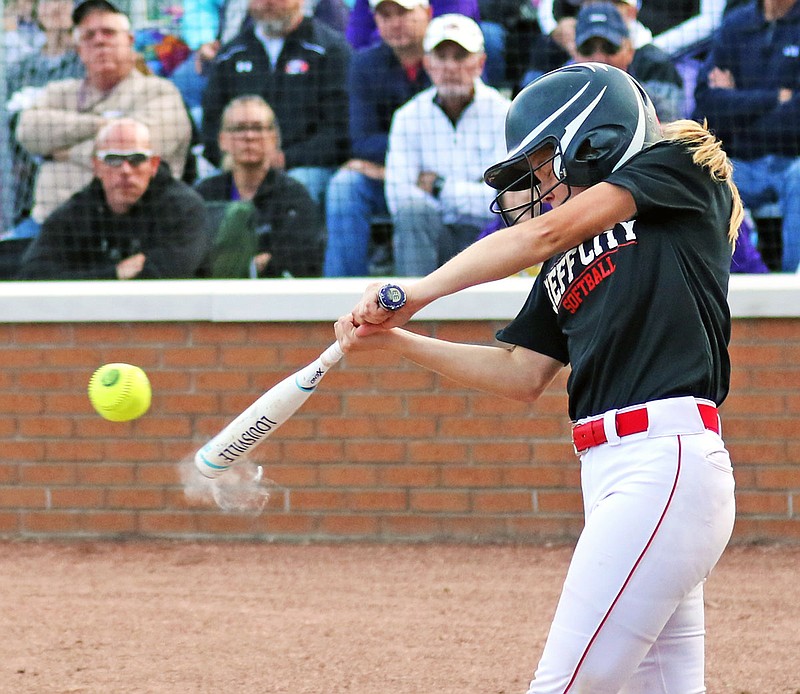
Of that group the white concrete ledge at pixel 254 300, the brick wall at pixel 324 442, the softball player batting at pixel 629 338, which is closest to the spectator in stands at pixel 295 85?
the white concrete ledge at pixel 254 300

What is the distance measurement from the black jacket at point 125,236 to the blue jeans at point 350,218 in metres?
0.72

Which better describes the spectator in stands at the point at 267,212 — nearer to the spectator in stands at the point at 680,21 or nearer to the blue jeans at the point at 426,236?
the blue jeans at the point at 426,236

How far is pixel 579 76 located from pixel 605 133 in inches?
5.7

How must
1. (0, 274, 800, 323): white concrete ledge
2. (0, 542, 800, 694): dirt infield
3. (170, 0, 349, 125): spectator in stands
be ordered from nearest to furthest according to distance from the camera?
(0, 542, 800, 694): dirt infield < (0, 274, 800, 323): white concrete ledge < (170, 0, 349, 125): spectator in stands

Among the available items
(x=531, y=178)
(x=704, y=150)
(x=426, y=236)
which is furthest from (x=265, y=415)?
(x=426, y=236)

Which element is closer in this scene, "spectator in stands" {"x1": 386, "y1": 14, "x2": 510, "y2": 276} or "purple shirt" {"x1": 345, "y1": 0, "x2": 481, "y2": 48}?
"spectator in stands" {"x1": 386, "y1": 14, "x2": 510, "y2": 276}

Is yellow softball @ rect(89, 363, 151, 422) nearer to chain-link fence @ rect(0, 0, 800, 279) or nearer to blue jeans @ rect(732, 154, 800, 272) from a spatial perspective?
chain-link fence @ rect(0, 0, 800, 279)

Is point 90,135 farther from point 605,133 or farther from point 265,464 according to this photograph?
point 605,133

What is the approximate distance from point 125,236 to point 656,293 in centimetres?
481

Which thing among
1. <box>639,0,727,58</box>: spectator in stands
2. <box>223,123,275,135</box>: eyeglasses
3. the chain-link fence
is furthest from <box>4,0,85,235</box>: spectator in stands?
<box>639,0,727,58</box>: spectator in stands

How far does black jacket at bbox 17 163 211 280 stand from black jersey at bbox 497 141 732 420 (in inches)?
172

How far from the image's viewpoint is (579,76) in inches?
100

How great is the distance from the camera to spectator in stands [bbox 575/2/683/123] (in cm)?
662

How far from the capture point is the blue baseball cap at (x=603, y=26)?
261 inches
